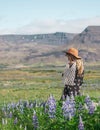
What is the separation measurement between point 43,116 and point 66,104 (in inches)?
43.8

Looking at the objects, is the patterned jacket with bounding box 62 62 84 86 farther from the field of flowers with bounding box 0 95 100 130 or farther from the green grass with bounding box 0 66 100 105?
the green grass with bounding box 0 66 100 105

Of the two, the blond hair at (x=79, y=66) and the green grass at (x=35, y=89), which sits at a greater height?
the blond hair at (x=79, y=66)

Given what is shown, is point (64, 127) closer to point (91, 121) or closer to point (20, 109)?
point (91, 121)

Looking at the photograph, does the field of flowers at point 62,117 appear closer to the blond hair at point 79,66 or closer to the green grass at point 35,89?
the blond hair at point 79,66

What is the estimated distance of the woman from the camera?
38.7 feet

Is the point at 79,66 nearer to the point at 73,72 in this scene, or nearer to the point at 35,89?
the point at 73,72

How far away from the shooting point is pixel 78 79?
474 inches

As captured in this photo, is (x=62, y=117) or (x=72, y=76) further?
(x=72, y=76)

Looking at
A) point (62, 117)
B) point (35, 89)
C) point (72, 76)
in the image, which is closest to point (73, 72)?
point (72, 76)

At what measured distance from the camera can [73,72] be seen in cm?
1186

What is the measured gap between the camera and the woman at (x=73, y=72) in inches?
464

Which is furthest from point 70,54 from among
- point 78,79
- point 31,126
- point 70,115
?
point 70,115

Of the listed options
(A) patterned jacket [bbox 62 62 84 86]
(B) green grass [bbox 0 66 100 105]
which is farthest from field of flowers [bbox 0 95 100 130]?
(B) green grass [bbox 0 66 100 105]

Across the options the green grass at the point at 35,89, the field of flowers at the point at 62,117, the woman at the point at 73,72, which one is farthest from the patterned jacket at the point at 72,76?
the green grass at the point at 35,89
